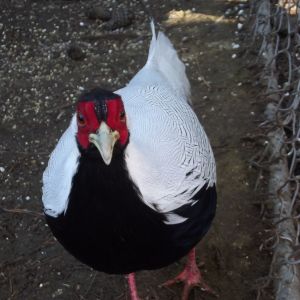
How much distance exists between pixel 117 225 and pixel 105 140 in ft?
1.29

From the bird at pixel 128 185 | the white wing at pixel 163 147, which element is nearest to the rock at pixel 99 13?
the white wing at pixel 163 147

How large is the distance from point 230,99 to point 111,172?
2.21 m

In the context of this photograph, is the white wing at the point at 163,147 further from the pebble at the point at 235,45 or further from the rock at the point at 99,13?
the rock at the point at 99,13

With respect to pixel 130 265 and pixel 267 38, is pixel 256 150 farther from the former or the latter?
pixel 130 265

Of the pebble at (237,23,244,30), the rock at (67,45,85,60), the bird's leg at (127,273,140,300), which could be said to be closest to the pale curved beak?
the bird's leg at (127,273,140,300)

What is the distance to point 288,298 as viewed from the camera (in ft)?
8.74

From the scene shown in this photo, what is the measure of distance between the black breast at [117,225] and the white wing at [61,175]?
45 mm

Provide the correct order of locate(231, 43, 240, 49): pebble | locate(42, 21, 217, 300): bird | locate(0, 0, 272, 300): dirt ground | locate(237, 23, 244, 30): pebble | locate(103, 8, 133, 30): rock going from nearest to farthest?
locate(42, 21, 217, 300): bird → locate(0, 0, 272, 300): dirt ground → locate(231, 43, 240, 49): pebble → locate(237, 23, 244, 30): pebble → locate(103, 8, 133, 30): rock

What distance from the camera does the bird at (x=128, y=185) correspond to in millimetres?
1998

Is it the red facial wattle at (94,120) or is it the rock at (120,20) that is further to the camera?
the rock at (120,20)

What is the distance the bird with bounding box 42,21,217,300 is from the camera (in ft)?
6.56

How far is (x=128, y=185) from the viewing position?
6.70 feet

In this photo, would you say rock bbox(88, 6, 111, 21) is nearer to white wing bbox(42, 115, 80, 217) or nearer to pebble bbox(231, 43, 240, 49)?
pebble bbox(231, 43, 240, 49)

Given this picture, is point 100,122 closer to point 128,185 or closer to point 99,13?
point 128,185
